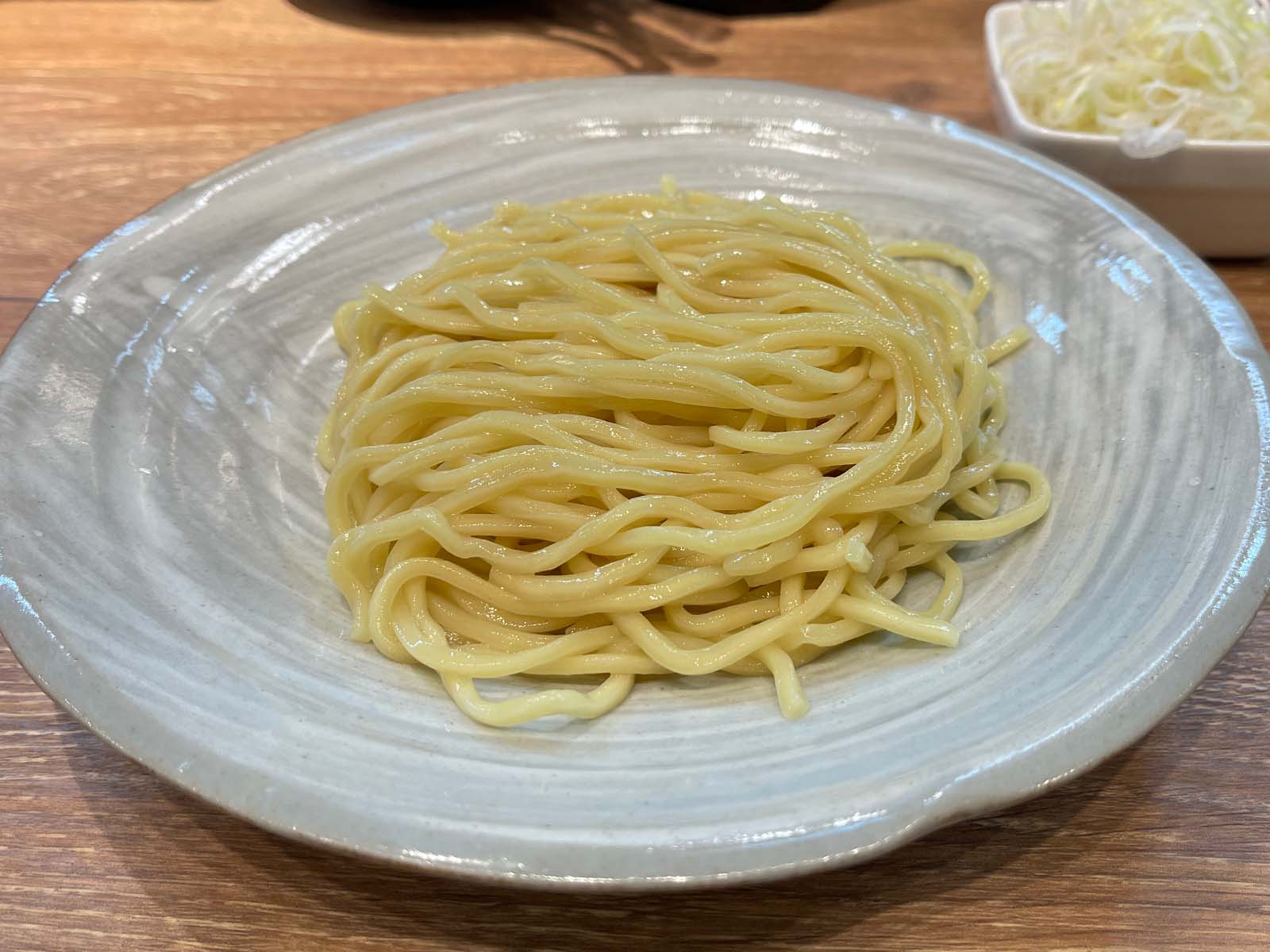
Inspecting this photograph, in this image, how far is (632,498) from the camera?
68.4 inches

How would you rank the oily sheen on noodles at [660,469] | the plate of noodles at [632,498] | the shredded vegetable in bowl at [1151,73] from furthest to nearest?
1. the shredded vegetable in bowl at [1151,73]
2. the oily sheen on noodles at [660,469]
3. the plate of noodles at [632,498]

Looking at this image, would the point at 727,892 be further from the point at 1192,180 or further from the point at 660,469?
the point at 1192,180

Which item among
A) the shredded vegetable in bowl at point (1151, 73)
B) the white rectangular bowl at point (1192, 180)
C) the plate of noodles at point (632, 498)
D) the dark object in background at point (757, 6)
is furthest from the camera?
the dark object in background at point (757, 6)

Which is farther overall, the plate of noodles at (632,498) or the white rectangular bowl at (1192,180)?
the white rectangular bowl at (1192,180)

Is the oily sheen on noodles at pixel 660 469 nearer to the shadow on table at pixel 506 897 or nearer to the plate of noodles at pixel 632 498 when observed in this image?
the plate of noodles at pixel 632 498

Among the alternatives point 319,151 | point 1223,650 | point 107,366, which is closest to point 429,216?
point 319,151

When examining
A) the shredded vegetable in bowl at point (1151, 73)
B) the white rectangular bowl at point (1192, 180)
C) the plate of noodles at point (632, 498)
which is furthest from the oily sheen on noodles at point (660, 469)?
the shredded vegetable in bowl at point (1151, 73)

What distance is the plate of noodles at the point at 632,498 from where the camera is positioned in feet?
4.10

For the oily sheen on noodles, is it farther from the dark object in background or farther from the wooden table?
the dark object in background

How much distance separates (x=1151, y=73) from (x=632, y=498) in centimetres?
184

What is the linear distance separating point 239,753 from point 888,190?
1.84 metres

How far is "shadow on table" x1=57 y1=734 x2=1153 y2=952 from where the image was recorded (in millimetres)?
1315

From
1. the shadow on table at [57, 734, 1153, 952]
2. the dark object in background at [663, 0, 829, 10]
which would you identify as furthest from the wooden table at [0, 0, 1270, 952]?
the dark object in background at [663, 0, 829, 10]

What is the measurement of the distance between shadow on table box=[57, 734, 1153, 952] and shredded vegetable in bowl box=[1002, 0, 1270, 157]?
5.76 feet
